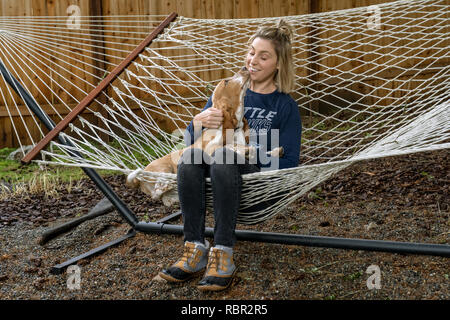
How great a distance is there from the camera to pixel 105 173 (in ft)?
12.0

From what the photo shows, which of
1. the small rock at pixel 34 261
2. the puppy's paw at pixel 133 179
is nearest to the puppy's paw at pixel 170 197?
the puppy's paw at pixel 133 179

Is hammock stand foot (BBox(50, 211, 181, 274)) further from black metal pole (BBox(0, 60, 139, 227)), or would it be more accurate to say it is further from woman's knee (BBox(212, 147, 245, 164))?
woman's knee (BBox(212, 147, 245, 164))

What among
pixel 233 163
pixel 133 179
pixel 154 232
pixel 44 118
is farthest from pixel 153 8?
pixel 233 163

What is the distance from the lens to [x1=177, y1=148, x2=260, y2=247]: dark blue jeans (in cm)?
159

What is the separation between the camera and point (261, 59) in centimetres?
182

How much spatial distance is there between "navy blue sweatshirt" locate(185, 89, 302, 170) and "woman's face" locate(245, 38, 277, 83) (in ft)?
0.28

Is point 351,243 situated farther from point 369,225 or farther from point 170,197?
point 170,197

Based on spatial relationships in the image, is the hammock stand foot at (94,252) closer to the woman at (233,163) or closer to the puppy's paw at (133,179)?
the puppy's paw at (133,179)

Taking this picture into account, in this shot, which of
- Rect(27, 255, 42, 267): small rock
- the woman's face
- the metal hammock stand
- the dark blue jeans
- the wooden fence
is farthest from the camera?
the wooden fence

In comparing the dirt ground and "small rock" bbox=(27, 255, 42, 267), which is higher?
the dirt ground

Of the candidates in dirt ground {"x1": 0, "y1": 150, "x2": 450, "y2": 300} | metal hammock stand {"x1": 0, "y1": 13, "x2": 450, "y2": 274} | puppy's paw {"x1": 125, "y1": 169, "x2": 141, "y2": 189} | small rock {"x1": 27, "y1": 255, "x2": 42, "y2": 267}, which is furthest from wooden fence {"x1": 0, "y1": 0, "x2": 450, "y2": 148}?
puppy's paw {"x1": 125, "y1": 169, "x2": 141, "y2": 189}
